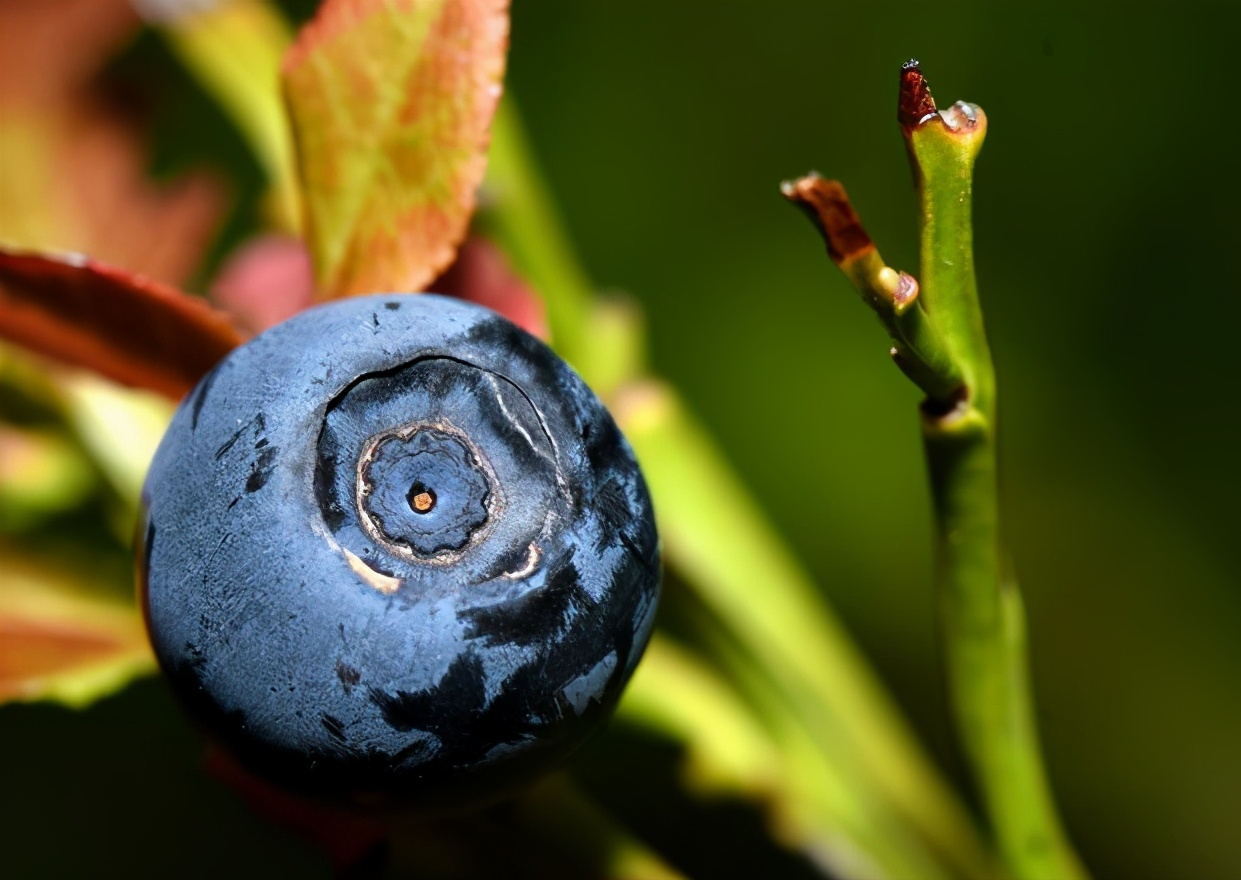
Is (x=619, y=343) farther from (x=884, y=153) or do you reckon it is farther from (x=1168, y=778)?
(x=1168, y=778)

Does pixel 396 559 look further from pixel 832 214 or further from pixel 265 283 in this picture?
pixel 265 283

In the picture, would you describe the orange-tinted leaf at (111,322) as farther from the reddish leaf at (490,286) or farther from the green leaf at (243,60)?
the green leaf at (243,60)

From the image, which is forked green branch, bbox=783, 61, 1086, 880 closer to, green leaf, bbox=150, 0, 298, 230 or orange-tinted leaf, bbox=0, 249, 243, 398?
orange-tinted leaf, bbox=0, 249, 243, 398

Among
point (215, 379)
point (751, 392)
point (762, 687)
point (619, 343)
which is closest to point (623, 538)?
point (215, 379)

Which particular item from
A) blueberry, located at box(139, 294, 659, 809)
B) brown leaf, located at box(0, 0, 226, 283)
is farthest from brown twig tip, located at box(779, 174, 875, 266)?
brown leaf, located at box(0, 0, 226, 283)

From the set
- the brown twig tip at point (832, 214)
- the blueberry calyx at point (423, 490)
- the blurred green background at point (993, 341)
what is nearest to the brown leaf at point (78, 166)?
the blurred green background at point (993, 341)

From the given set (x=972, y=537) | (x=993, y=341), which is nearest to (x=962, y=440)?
(x=972, y=537)
